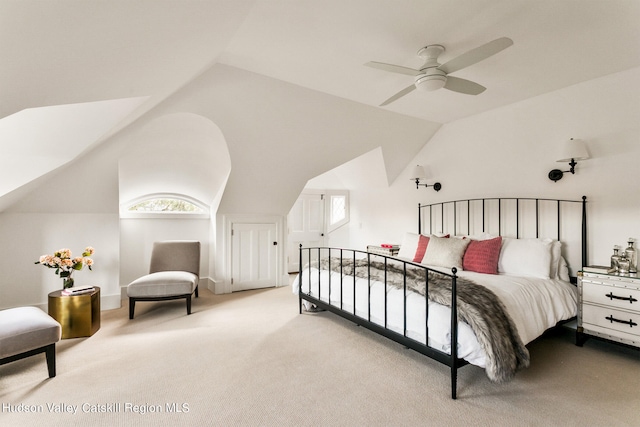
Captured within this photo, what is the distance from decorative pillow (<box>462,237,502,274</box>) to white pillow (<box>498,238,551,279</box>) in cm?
9

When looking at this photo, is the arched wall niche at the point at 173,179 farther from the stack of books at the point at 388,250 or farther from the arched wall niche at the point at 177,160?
the stack of books at the point at 388,250

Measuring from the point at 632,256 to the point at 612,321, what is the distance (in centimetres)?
→ 61

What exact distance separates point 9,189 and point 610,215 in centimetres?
575

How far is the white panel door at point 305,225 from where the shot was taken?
6.61m

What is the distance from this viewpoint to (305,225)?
6699 millimetres

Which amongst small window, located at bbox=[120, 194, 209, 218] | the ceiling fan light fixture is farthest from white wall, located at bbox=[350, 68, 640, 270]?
small window, located at bbox=[120, 194, 209, 218]

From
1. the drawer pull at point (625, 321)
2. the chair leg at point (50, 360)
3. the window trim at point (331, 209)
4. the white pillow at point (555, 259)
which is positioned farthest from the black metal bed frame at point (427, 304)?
the chair leg at point (50, 360)

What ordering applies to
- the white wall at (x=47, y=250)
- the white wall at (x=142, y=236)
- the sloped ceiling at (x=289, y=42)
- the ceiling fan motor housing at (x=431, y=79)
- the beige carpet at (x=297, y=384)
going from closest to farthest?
the sloped ceiling at (x=289, y=42) < the beige carpet at (x=297, y=384) < the ceiling fan motor housing at (x=431, y=79) < the white wall at (x=47, y=250) < the white wall at (x=142, y=236)

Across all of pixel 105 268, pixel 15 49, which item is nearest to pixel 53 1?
pixel 15 49

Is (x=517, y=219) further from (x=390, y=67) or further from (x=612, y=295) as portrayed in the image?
(x=390, y=67)

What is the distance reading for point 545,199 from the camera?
3.73 m

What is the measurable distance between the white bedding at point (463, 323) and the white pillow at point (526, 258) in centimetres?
15

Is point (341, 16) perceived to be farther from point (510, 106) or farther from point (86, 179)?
point (86, 179)

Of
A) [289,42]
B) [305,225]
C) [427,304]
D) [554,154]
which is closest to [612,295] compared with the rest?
[554,154]
